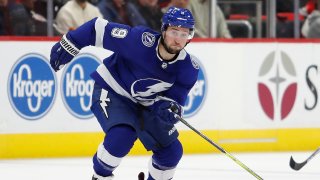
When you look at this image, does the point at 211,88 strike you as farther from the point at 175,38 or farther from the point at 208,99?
the point at 175,38

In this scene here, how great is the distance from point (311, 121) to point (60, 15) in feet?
7.44

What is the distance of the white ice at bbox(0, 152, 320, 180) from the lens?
6.05 metres

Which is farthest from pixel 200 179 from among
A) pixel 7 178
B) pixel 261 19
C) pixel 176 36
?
pixel 261 19

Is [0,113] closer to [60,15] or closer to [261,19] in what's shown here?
[60,15]

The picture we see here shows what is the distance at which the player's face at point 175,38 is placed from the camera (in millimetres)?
4578

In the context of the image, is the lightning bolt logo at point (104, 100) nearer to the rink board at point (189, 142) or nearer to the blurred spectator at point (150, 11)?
the rink board at point (189, 142)

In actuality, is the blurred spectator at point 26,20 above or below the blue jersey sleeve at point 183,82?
below

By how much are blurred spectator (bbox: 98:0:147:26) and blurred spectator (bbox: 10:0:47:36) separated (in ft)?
1.71

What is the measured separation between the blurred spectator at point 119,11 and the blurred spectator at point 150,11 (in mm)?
44

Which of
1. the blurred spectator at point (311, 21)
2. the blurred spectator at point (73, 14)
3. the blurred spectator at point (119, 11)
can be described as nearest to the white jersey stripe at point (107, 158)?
the blurred spectator at point (73, 14)

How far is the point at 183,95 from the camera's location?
4.80 metres

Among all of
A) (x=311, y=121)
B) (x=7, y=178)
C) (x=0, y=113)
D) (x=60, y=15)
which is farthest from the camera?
(x=311, y=121)

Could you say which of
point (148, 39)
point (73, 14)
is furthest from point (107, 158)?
point (73, 14)

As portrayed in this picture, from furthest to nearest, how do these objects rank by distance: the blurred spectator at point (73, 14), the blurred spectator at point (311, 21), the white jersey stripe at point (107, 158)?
the blurred spectator at point (311, 21) → the blurred spectator at point (73, 14) → the white jersey stripe at point (107, 158)
